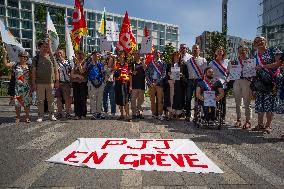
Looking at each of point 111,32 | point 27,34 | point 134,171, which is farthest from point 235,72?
point 27,34

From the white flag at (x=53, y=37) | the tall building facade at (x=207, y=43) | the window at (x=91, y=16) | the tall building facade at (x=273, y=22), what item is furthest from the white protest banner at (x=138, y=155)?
the window at (x=91, y=16)

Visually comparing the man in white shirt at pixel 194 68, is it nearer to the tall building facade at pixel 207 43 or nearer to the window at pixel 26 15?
the tall building facade at pixel 207 43

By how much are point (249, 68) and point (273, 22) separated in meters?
97.6

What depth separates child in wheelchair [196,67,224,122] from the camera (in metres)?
8.59

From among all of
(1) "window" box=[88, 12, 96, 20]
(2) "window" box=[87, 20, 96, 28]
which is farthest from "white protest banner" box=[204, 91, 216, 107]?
(1) "window" box=[88, 12, 96, 20]

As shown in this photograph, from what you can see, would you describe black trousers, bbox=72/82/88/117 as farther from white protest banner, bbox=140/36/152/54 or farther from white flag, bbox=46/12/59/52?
white protest banner, bbox=140/36/152/54

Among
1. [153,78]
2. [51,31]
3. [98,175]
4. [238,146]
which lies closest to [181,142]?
[238,146]

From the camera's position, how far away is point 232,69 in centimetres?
890

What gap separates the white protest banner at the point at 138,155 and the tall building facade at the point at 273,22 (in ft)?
283

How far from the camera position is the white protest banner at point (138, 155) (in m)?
4.76

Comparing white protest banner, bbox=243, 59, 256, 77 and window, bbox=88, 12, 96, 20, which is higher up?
window, bbox=88, 12, 96, 20

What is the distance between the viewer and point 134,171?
454cm

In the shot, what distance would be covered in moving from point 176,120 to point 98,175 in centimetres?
630

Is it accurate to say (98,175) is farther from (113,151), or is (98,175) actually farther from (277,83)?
(277,83)
